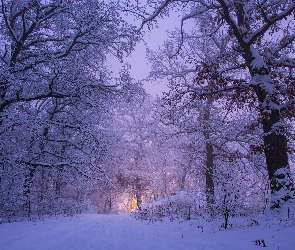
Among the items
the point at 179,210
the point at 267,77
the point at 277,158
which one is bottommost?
the point at 179,210

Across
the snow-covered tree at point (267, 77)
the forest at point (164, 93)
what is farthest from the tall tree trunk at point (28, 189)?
the snow-covered tree at point (267, 77)

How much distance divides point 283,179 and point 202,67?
459 centimetres

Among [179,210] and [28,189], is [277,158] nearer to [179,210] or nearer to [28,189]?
[179,210]

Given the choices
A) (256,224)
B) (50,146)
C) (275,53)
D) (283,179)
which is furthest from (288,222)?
(50,146)

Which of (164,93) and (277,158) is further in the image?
(164,93)

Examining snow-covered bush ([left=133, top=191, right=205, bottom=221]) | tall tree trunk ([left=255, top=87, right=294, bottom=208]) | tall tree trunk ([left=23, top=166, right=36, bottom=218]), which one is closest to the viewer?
tall tree trunk ([left=255, top=87, right=294, bottom=208])

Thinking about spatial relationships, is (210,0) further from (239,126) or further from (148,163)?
(148,163)

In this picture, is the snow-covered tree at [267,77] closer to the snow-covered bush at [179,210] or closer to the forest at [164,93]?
the forest at [164,93]

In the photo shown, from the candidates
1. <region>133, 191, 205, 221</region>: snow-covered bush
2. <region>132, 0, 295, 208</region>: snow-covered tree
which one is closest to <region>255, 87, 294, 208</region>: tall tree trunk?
<region>132, 0, 295, 208</region>: snow-covered tree

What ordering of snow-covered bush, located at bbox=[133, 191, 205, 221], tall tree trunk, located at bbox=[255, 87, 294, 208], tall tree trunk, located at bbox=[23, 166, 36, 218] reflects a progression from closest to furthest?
tall tree trunk, located at bbox=[255, 87, 294, 208], snow-covered bush, located at bbox=[133, 191, 205, 221], tall tree trunk, located at bbox=[23, 166, 36, 218]

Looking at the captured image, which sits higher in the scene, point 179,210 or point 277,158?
point 277,158

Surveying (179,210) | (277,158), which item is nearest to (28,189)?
(179,210)

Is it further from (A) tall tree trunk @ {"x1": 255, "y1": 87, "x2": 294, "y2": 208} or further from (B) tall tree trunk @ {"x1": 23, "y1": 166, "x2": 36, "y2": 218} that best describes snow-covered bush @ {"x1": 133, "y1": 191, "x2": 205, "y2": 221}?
(B) tall tree trunk @ {"x1": 23, "y1": 166, "x2": 36, "y2": 218}

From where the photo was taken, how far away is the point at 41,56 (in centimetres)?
830
